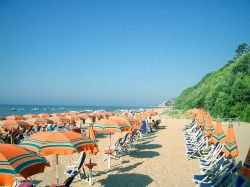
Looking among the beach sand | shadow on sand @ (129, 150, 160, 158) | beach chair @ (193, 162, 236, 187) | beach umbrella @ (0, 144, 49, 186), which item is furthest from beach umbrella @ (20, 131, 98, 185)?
shadow on sand @ (129, 150, 160, 158)

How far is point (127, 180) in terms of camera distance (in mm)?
7895

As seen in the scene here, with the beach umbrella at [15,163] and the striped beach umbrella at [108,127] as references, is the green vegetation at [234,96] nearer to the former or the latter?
the striped beach umbrella at [108,127]

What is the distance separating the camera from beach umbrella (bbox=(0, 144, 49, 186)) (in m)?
3.51

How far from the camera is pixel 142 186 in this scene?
738 centimetres

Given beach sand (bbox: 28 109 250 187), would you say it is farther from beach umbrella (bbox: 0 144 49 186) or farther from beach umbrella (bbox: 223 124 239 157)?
beach umbrella (bbox: 0 144 49 186)

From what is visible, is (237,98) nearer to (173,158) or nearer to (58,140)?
(173,158)

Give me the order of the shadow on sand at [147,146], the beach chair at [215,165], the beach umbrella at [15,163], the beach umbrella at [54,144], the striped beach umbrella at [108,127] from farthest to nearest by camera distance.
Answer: the shadow on sand at [147,146] → the striped beach umbrella at [108,127] → the beach chair at [215,165] → the beach umbrella at [54,144] → the beach umbrella at [15,163]

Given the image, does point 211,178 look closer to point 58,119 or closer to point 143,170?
point 143,170

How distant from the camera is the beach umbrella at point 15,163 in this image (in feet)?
11.5

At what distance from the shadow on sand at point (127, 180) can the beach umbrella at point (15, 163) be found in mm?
3778

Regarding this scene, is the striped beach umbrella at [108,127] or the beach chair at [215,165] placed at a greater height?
the striped beach umbrella at [108,127]

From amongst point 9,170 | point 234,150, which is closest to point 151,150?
point 234,150

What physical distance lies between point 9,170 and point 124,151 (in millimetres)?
8299

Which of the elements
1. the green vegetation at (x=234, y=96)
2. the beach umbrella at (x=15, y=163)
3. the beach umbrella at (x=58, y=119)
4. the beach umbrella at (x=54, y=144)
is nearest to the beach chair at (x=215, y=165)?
the beach umbrella at (x=54, y=144)
